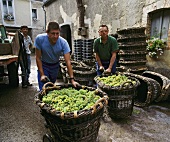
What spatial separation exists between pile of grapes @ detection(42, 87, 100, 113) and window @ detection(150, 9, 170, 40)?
3706mm

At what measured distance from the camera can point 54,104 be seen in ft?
5.38

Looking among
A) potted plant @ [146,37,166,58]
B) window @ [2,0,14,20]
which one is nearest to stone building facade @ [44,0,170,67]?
potted plant @ [146,37,166,58]

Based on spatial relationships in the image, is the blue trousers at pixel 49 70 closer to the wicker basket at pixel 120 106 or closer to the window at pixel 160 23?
the wicker basket at pixel 120 106

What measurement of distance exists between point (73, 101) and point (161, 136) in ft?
5.61

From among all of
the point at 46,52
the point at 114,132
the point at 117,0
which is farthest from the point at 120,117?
the point at 117,0

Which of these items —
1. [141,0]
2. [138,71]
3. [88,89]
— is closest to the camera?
[88,89]

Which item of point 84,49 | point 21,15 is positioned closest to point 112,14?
point 84,49

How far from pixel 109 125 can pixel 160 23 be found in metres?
3.66

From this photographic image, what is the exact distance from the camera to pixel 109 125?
2.61 metres

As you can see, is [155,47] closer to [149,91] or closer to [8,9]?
[149,91]

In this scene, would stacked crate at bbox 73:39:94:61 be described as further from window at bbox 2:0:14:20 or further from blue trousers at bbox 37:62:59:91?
window at bbox 2:0:14:20

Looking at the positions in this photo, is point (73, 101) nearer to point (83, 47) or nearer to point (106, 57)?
point (106, 57)

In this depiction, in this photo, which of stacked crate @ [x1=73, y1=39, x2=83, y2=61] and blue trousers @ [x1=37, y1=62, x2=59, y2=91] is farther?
stacked crate @ [x1=73, y1=39, x2=83, y2=61]

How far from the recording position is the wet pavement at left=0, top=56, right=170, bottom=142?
2270 mm
